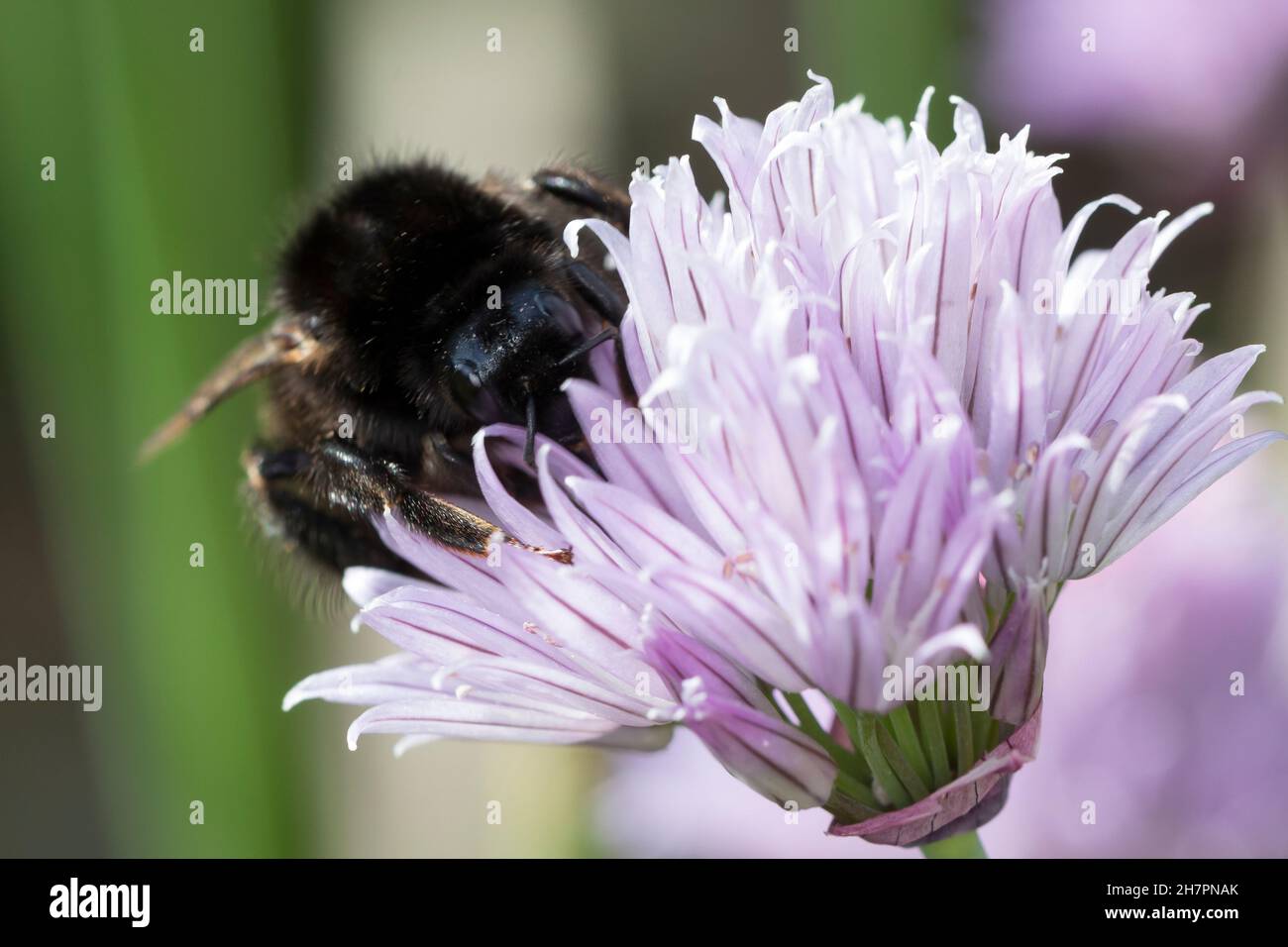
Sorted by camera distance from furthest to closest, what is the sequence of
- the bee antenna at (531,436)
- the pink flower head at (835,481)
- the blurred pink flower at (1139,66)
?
1. the blurred pink flower at (1139,66)
2. the bee antenna at (531,436)
3. the pink flower head at (835,481)

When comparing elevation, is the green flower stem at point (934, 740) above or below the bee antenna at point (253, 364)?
below

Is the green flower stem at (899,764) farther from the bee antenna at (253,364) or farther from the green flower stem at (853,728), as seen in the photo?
the bee antenna at (253,364)

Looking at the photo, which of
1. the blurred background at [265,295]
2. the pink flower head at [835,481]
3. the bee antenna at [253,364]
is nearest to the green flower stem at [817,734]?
the pink flower head at [835,481]

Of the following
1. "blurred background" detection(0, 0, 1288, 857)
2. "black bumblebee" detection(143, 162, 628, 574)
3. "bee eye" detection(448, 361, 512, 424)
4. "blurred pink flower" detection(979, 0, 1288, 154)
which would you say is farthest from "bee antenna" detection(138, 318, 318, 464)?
"blurred pink flower" detection(979, 0, 1288, 154)

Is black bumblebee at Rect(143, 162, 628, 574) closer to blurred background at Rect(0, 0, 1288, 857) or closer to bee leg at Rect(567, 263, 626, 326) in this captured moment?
bee leg at Rect(567, 263, 626, 326)

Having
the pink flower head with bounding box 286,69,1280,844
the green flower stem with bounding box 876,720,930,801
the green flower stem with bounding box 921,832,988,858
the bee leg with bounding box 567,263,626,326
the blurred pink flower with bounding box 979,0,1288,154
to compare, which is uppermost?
the blurred pink flower with bounding box 979,0,1288,154

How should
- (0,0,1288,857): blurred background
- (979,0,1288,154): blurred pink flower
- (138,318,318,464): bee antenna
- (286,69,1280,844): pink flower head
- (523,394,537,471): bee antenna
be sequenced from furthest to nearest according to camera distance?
(979,0,1288,154): blurred pink flower, (0,0,1288,857): blurred background, (138,318,318,464): bee antenna, (523,394,537,471): bee antenna, (286,69,1280,844): pink flower head

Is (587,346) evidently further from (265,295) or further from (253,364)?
(265,295)
